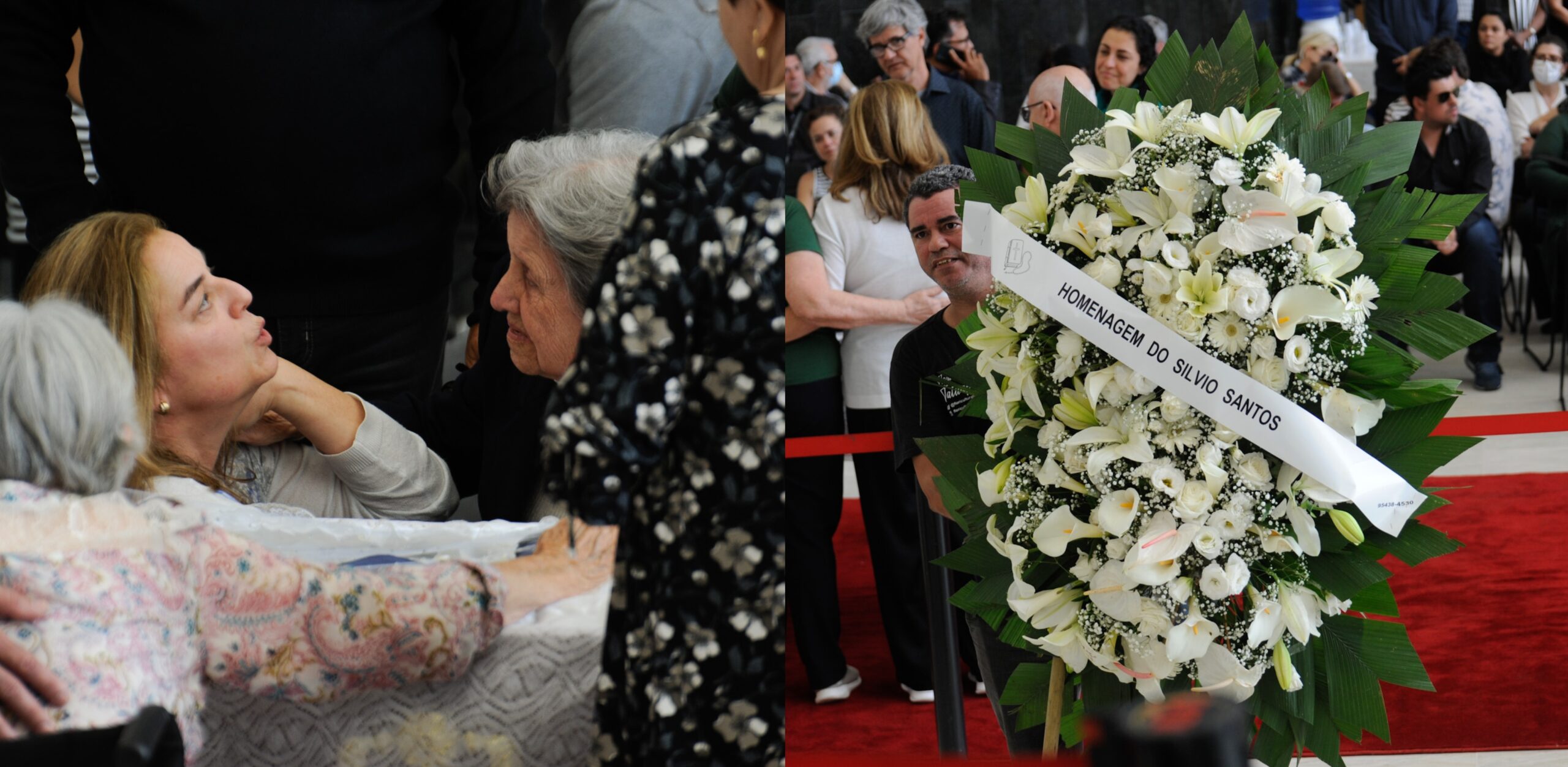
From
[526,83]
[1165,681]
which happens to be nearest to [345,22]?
[526,83]

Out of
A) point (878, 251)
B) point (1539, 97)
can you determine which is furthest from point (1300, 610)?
point (1539, 97)

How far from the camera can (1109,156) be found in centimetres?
154

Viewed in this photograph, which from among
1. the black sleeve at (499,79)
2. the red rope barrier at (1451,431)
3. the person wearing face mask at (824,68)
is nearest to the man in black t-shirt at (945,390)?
the red rope barrier at (1451,431)

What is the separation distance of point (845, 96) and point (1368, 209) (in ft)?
4.66

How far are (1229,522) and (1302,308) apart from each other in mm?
249

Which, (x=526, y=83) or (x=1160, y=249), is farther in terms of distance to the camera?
(x=1160, y=249)

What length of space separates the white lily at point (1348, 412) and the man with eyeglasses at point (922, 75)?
1422mm

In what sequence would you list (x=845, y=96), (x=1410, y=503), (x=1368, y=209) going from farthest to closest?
(x=845, y=96), (x=1368, y=209), (x=1410, y=503)

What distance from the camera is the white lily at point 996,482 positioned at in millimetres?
1611

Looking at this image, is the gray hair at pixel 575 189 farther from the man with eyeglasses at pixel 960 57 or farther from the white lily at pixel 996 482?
the man with eyeglasses at pixel 960 57

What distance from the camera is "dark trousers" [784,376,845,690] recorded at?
2873 millimetres

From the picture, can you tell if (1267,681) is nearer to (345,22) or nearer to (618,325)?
(618,325)

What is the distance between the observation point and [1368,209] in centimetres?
158

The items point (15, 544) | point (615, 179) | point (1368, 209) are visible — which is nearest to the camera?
point (15, 544)
